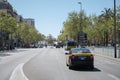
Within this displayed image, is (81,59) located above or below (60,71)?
above

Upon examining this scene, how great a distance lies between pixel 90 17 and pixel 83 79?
90.6 metres

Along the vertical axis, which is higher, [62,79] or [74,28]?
[74,28]

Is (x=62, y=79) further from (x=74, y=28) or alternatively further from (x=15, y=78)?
(x=74, y=28)

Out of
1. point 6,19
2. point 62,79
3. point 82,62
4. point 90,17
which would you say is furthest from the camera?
point 90,17

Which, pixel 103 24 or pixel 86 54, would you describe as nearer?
pixel 86 54

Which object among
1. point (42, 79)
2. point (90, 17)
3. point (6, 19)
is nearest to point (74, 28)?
point (90, 17)

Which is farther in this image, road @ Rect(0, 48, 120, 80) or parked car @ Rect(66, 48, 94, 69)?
parked car @ Rect(66, 48, 94, 69)

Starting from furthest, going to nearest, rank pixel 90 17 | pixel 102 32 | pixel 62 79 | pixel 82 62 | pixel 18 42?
pixel 18 42 → pixel 90 17 → pixel 102 32 → pixel 82 62 → pixel 62 79

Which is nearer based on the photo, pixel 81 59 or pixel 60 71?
pixel 60 71

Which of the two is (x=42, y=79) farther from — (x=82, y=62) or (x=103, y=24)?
(x=103, y=24)

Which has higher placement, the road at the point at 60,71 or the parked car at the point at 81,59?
the parked car at the point at 81,59

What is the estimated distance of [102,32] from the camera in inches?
3863

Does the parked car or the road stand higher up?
the parked car

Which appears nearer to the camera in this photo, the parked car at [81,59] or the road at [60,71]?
the road at [60,71]
